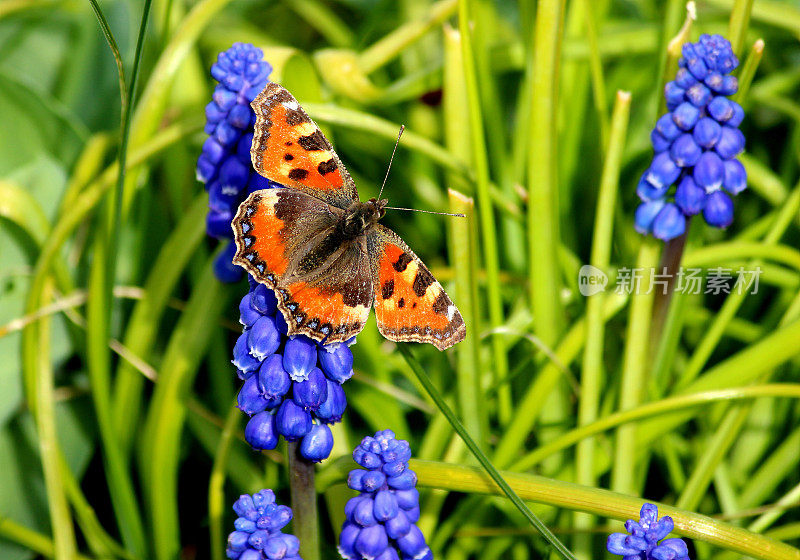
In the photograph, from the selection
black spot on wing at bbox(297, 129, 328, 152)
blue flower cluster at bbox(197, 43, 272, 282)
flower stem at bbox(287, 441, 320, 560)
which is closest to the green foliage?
flower stem at bbox(287, 441, 320, 560)

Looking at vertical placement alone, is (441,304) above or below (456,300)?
below

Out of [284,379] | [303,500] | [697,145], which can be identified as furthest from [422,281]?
[697,145]

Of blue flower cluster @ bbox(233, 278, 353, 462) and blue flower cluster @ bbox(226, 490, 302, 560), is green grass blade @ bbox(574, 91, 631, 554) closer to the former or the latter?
blue flower cluster @ bbox(233, 278, 353, 462)

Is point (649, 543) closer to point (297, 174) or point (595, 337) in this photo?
point (595, 337)

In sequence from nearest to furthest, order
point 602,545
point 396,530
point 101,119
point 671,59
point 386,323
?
1. point 396,530
2. point 386,323
3. point 671,59
4. point 602,545
5. point 101,119

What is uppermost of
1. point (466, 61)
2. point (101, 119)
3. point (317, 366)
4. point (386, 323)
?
point (101, 119)

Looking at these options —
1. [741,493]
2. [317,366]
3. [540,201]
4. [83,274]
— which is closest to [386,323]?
[317,366]

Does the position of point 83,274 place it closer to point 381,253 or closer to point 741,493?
point 381,253
